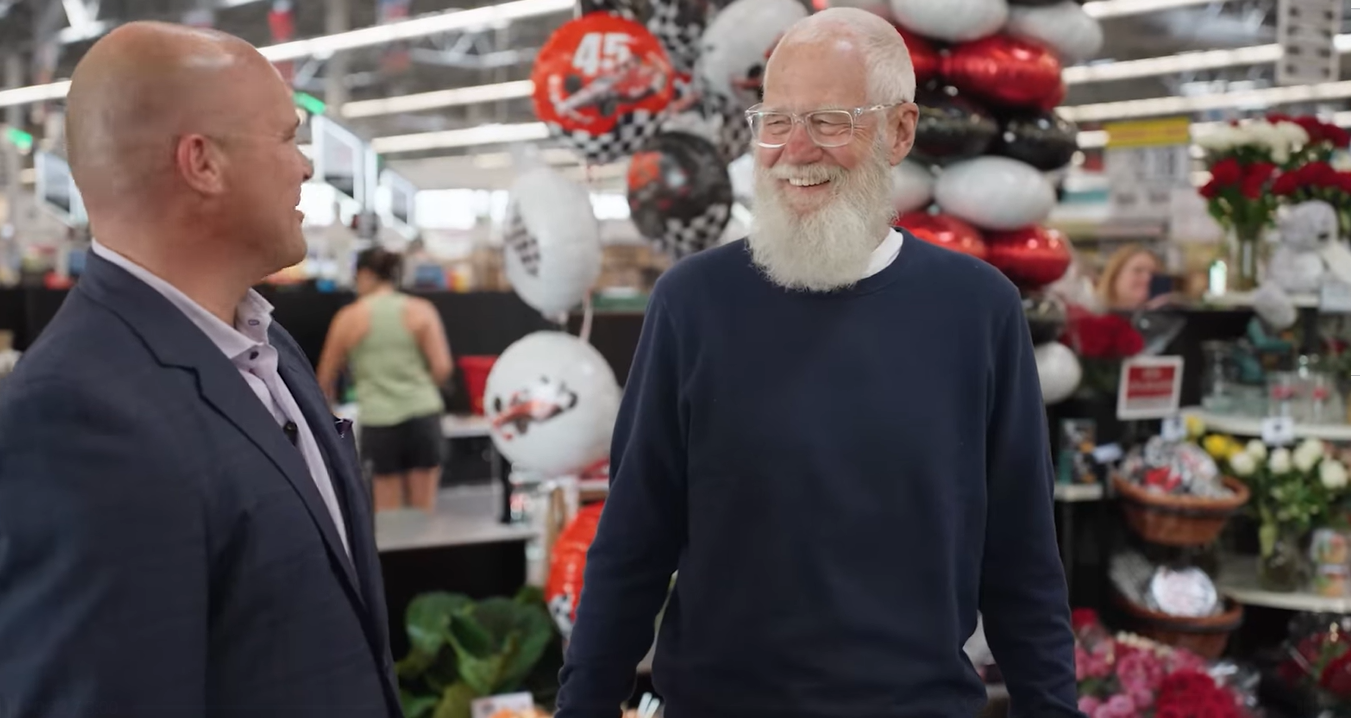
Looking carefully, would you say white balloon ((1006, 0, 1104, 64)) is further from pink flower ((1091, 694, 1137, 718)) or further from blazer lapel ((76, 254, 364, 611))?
blazer lapel ((76, 254, 364, 611))

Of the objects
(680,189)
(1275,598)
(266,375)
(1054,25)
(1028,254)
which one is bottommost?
(1275,598)

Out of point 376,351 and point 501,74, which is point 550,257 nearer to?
point 376,351

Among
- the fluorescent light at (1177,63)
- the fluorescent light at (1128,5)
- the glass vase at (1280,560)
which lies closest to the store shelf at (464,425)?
the glass vase at (1280,560)

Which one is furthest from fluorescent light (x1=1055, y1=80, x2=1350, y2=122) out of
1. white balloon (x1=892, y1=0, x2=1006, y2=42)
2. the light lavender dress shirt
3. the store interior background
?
the light lavender dress shirt

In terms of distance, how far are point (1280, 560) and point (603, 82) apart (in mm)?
2796

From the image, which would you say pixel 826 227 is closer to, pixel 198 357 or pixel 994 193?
pixel 198 357

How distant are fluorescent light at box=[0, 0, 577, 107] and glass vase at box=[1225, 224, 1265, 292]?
6997 mm

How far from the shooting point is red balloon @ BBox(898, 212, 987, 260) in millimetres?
3170

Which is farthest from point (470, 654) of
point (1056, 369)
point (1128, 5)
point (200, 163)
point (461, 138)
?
point (461, 138)

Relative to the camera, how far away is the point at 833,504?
1.53m

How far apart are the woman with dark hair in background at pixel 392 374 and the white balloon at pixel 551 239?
6.75 ft

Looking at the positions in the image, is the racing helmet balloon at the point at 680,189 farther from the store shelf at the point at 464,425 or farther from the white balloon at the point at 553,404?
the store shelf at the point at 464,425

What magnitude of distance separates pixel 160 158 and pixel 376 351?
4.28m

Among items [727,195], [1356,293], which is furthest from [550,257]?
[1356,293]
